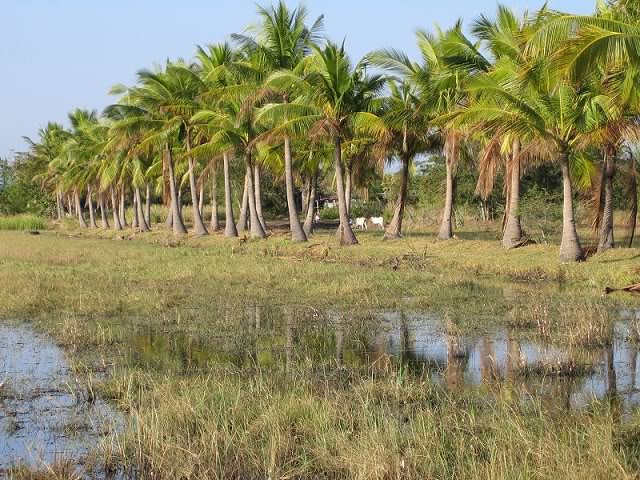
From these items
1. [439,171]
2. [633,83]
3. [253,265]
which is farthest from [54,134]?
[633,83]

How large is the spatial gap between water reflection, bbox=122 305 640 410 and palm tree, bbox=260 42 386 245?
561 inches

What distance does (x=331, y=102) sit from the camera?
26.5 metres

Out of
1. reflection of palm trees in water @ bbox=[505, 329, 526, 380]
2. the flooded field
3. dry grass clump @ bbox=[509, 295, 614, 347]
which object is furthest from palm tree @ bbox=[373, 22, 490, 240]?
the flooded field

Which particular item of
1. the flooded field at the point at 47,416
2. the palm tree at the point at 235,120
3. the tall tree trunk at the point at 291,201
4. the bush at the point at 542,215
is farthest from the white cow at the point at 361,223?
the flooded field at the point at 47,416

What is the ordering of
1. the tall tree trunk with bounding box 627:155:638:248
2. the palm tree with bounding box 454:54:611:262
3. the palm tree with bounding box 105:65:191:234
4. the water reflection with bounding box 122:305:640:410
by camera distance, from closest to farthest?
the water reflection with bounding box 122:305:640:410 → the palm tree with bounding box 454:54:611:262 → the tall tree trunk with bounding box 627:155:638:248 → the palm tree with bounding box 105:65:191:234

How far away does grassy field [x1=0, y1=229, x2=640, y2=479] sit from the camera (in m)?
5.32

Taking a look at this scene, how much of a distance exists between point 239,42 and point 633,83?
17.8 meters

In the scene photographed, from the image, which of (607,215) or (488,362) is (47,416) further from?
(607,215)

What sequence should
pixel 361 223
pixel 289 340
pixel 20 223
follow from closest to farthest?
pixel 289 340, pixel 361 223, pixel 20 223

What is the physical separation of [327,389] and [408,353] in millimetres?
2694

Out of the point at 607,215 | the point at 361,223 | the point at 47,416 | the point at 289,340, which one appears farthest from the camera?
the point at 361,223

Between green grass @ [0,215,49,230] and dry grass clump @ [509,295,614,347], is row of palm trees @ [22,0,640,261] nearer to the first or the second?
dry grass clump @ [509,295,614,347]

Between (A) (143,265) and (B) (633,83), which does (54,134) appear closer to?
(A) (143,265)

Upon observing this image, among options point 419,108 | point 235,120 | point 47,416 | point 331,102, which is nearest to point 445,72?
point 419,108
